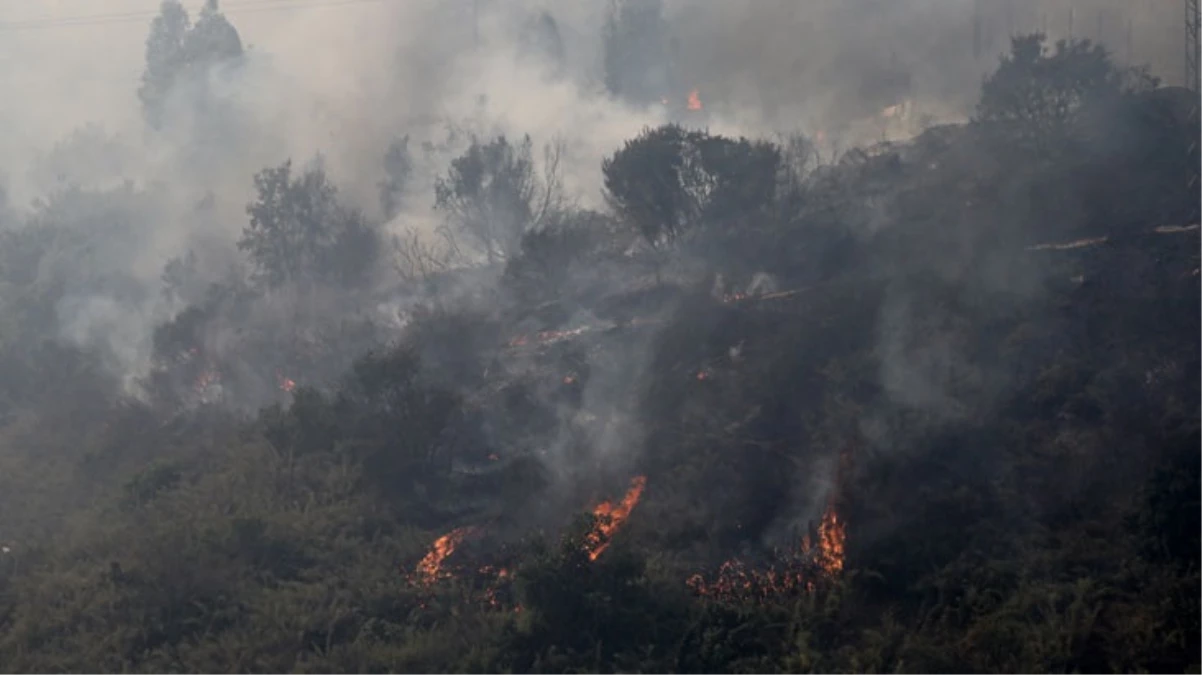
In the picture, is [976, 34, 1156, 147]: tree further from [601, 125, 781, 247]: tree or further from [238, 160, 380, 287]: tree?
[238, 160, 380, 287]: tree

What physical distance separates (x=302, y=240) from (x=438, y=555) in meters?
24.3

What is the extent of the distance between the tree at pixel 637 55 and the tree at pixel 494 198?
77.4 ft

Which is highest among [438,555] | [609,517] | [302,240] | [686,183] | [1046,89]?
[1046,89]

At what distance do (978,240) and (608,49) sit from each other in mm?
41870

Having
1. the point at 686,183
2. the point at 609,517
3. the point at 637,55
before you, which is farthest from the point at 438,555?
the point at 637,55

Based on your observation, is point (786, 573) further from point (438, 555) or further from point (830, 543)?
point (438, 555)

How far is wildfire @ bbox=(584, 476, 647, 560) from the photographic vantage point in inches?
945

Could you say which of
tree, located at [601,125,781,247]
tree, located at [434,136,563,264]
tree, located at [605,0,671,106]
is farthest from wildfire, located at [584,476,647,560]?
tree, located at [605,0,671,106]

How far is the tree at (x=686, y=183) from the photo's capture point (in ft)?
139

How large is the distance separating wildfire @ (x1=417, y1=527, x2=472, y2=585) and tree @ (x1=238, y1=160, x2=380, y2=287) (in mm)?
21768

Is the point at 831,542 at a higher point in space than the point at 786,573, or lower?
higher

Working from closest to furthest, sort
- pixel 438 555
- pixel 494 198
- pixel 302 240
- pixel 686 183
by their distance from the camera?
1. pixel 438 555
2. pixel 686 183
3. pixel 302 240
4. pixel 494 198

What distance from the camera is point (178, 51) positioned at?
77.0 meters

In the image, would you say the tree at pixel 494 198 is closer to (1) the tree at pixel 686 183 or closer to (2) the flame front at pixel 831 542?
(1) the tree at pixel 686 183
